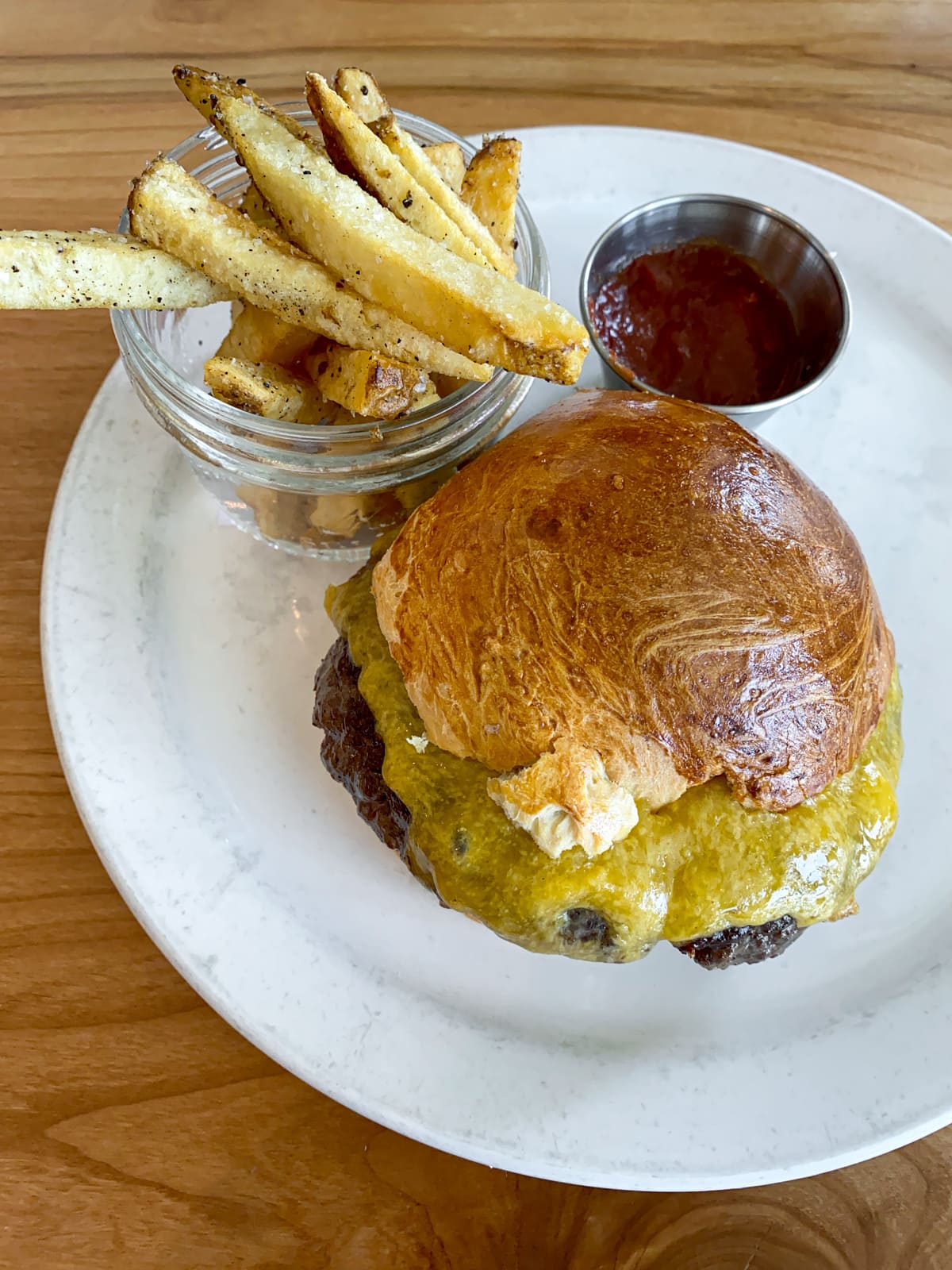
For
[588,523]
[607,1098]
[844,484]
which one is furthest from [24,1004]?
[844,484]

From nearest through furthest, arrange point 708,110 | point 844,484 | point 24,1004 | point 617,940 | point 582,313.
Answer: point 617,940 < point 24,1004 < point 582,313 < point 844,484 < point 708,110

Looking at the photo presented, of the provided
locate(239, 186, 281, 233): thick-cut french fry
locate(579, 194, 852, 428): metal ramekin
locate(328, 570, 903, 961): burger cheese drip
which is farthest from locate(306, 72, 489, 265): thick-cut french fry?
locate(328, 570, 903, 961): burger cheese drip

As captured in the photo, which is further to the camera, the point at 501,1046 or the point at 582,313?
the point at 582,313

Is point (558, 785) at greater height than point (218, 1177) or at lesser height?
greater

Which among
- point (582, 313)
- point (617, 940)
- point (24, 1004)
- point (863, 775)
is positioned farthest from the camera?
point (582, 313)

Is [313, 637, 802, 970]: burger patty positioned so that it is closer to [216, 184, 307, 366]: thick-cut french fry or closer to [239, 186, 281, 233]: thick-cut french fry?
[216, 184, 307, 366]: thick-cut french fry

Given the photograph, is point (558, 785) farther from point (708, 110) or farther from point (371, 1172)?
point (708, 110)
